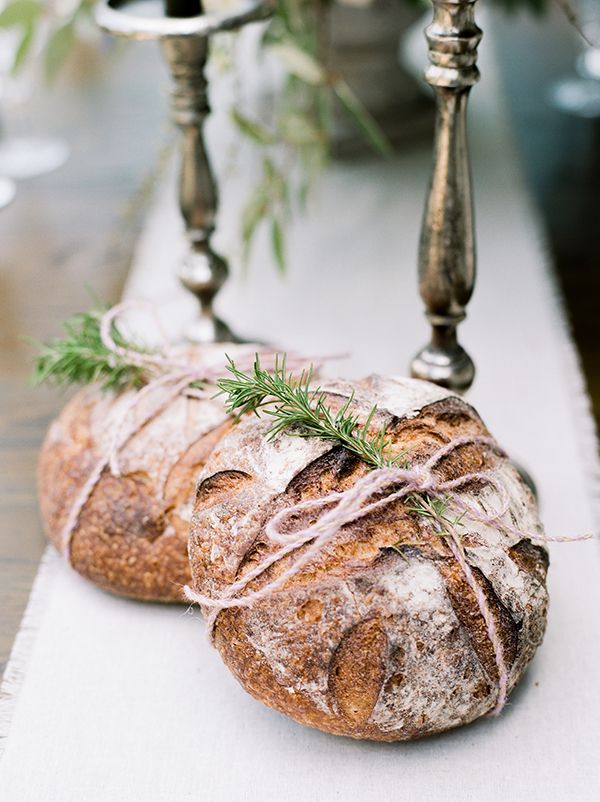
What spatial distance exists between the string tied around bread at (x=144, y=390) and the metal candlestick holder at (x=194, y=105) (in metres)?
0.22

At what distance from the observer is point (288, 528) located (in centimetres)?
73

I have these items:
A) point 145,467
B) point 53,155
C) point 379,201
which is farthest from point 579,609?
point 53,155

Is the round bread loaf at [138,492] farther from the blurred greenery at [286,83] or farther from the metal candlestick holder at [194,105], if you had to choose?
the blurred greenery at [286,83]

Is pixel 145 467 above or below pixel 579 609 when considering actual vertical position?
above

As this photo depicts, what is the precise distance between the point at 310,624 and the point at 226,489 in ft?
0.42

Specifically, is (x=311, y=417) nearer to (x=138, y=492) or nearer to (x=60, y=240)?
(x=138, y=492)

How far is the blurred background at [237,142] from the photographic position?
1.23 meters

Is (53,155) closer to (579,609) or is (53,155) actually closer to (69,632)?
(69,632)

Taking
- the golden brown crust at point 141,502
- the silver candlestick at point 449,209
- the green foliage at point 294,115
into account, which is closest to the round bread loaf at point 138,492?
the golden brown crust at point 141,502

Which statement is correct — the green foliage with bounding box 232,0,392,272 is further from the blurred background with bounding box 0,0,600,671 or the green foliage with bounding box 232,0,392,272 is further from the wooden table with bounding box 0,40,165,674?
the wooden table with bounding box 0,40,165,674

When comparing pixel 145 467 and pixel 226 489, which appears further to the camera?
pixel 145 467

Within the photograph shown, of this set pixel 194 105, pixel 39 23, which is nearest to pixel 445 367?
pixel 194 105

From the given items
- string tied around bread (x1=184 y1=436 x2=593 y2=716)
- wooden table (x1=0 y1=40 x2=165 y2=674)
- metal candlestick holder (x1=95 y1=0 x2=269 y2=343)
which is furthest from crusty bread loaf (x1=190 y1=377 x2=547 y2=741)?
metal candlestick holder (x1=95 y1=0 x2=269 y2=343)

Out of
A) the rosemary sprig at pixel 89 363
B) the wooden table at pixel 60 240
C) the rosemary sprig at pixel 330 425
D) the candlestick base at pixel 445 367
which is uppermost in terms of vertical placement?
the rosemary sprig at pixel 330 425
